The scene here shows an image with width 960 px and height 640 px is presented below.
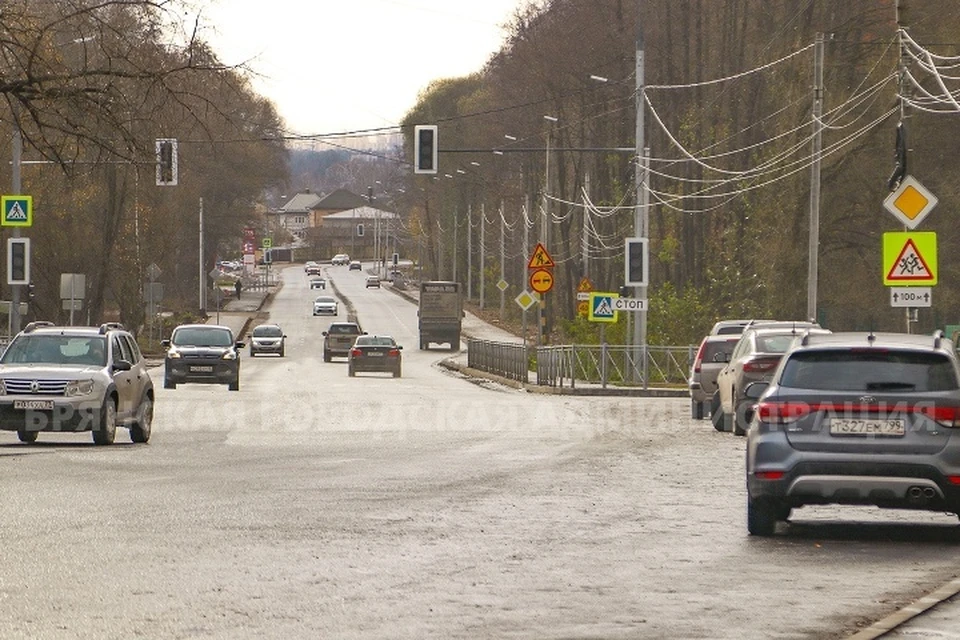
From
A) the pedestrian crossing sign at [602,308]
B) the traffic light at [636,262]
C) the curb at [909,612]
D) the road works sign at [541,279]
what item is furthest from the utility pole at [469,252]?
the curb at [909,612]

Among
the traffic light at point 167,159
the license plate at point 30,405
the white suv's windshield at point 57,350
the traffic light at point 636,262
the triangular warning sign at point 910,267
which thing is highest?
the traffic light at point 167,159

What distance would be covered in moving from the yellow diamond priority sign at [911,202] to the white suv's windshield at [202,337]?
22725 millimetres

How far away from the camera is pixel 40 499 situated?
1664cm

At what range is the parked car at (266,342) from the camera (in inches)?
3243

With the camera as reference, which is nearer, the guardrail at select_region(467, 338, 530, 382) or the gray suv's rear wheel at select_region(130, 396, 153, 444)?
the gray suv's rear wheel at select_region(130, 396, 153, 444)

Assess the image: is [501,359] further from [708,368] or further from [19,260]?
[708,368]

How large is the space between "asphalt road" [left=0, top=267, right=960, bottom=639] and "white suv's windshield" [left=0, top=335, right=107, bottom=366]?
117 centimetres

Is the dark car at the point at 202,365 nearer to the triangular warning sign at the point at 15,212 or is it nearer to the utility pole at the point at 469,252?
the triangular warning sign at the point at 15,212

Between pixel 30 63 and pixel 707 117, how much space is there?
5127 centimetres

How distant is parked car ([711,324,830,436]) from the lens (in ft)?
89.9

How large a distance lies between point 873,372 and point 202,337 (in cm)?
3425

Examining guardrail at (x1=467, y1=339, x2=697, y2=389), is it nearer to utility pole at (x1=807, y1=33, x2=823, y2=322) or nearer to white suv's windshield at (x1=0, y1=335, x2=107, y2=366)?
utility pole at (x1=807, y1=33, x2=823, y2=322)

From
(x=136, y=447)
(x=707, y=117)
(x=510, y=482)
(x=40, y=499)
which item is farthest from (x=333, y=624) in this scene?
(x=707, y=117)

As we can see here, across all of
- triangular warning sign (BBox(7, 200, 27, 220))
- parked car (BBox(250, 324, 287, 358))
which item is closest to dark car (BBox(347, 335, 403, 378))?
triangular warning sign (BBox(7, 200, 27, 220))
